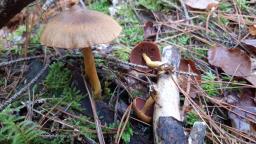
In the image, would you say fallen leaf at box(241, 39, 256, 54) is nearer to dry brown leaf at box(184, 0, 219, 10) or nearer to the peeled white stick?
dry brown leaf at box(184, 0, 219, 10)

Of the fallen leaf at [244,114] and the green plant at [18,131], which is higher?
the green plant at [18,131]

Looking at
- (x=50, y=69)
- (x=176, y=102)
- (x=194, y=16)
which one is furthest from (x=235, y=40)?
(x=50, y=69)

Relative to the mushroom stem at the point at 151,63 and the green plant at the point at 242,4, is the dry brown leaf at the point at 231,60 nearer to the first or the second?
the mushroom stem at the point at 151,63

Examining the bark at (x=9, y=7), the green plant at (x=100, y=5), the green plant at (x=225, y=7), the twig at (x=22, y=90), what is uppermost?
the bark at (x=9, y=7)

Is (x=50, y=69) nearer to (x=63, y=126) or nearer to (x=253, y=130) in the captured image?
Answer: (x=63, y=126)

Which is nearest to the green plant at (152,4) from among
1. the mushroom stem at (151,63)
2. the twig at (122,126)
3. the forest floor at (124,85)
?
the forest floor at (124,85)

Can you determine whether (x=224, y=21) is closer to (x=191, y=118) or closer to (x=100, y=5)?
(x=100, y=5)

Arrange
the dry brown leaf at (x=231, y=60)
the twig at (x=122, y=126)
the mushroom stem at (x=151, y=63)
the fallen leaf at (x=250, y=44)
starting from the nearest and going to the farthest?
the twig at (x=122, y=126)
the mushroom stem at (x=151, y=63)
the dry brown leaf at (x=231, y=60)
the fallen leaf at (x=250, y=44)
